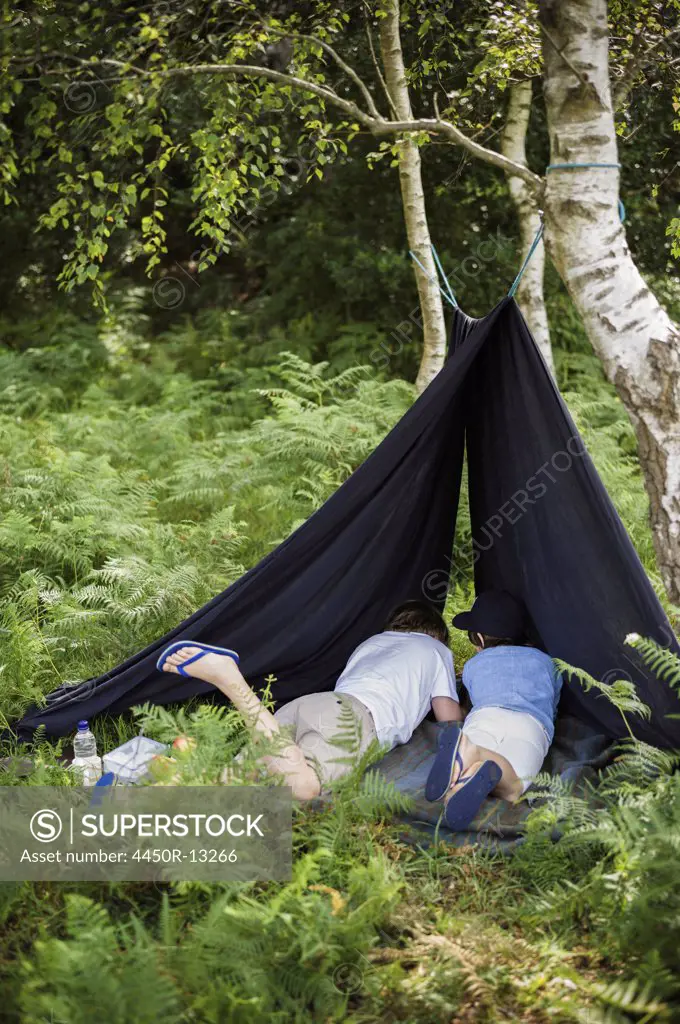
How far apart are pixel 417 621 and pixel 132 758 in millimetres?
1310

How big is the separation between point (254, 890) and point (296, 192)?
8763 millimetres

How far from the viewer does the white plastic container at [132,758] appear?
138 inches

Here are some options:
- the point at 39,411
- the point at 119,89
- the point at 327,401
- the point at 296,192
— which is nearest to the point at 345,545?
the point at 119,89

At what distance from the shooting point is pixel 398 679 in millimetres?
3750

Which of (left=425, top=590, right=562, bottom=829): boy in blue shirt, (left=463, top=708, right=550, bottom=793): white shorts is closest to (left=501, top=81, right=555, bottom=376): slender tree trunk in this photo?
(left=425, top=590, right=562, bottom=829): boy in blue shirt

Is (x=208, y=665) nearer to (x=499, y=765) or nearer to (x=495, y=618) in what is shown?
(x=499, y=765)

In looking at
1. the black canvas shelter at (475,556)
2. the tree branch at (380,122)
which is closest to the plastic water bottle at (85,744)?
the black canvas shelter at (475,556)

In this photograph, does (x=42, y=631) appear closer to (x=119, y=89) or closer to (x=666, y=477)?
(x=119, y=89)

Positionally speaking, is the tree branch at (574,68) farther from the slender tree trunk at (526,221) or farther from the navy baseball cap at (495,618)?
the slender tree trunk at (526,221)

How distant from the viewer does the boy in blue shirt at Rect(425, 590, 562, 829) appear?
3260 mm

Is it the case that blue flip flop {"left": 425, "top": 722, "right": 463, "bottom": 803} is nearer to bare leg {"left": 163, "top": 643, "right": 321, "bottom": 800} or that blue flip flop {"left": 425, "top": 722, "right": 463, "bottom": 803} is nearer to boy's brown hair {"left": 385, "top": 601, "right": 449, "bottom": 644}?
bare leg {"left": 163, "top": 643, "right": 321, "bottom": 800}

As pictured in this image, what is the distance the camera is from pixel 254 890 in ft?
9.35

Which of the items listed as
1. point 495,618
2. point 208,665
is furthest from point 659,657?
point 208,665

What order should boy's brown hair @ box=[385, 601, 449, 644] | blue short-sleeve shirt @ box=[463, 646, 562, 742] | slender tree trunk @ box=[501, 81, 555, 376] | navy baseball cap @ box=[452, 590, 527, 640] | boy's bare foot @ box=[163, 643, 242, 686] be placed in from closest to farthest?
1. boy's bare foot @ box=[163, 643, 242, 686]
2. blue short-sleeve shirt @ box=[463, 646, 562, 742]
3. navy baseball cap @ box=[452, 590, 527, 640]
4. boy's brown hair @ box=[385, 601, 449, 644]
5. slender tree trunk @ box=[501, 81, 555, 376]
